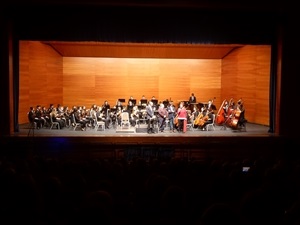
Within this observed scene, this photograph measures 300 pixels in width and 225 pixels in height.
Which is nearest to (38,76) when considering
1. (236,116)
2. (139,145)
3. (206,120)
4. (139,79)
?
(139,79)

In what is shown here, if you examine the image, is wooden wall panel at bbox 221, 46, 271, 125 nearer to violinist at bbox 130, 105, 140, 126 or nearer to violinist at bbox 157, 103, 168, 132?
violinist at bbox 157, 103, 168, 132

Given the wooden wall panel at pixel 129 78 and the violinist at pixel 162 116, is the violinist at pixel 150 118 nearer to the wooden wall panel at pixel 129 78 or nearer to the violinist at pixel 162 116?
the violinist at pixel 162 116

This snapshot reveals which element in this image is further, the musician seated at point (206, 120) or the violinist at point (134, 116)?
the violinist at point (134, 116)

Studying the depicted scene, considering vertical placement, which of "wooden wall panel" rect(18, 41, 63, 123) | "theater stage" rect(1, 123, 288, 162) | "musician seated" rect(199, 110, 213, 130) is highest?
"wooden wall panel" rect(18, 41, 63, 123)

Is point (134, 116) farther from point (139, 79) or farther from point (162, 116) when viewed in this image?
point (139, 79)

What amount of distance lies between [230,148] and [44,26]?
25.8 feet

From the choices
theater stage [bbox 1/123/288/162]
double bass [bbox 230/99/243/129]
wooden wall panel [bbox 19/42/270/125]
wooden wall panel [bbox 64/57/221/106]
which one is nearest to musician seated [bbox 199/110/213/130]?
double bass [bbox 230/99/243/129]

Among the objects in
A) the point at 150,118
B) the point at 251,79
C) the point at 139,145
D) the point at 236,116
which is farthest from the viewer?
the point at 251,79

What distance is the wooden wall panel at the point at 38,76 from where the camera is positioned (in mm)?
17859

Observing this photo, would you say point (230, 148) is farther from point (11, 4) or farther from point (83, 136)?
point (11, 4)

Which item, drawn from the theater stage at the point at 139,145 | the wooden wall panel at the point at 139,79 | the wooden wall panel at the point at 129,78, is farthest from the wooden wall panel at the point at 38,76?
the theater stage at the point at 139,145

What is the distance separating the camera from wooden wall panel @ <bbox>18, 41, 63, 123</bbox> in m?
17.9

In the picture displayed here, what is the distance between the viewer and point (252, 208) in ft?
13.2

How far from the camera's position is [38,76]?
19.1 metres
